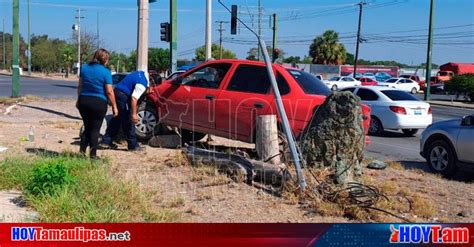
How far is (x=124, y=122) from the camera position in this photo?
30.3ft

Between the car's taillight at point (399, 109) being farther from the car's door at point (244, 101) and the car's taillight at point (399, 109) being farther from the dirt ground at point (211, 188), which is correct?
the car's door at point (244, 101)

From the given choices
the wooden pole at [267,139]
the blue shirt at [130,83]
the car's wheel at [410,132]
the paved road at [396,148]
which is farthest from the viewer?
the car's wheel at [410,132]

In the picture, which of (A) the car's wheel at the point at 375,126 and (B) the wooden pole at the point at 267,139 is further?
(A) the car's wheel at the point at 375,126

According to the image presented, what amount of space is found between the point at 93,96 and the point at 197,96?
2.32m

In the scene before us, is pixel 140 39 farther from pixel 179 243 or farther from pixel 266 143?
pixel 179 243

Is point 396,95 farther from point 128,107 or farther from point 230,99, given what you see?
point 128,107

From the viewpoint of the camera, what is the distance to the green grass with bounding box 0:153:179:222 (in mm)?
5328

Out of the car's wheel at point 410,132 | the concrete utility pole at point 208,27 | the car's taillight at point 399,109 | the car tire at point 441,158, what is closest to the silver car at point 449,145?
the car tire at point 441,158

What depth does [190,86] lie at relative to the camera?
395 inches

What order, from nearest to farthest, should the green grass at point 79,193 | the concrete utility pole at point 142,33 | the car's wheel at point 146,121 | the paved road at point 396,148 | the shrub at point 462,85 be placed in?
1. the green grass at point 79,193
2. the car's wheel at point 146,121
3. the paved road at point 396,148
4. the concrete utility pole at point 142,33
5. the shrub at point 462,85

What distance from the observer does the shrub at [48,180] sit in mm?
6008

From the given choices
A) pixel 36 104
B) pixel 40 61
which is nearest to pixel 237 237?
pixel 36 104

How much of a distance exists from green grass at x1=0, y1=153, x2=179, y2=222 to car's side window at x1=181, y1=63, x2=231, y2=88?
3.05 meters

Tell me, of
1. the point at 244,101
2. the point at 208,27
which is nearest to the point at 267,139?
the point at 244,101
